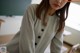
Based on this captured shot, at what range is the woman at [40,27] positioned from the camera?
115 cm

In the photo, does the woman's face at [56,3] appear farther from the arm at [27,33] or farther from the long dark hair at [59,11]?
the arm at [27,33]

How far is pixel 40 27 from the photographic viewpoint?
3.97 feet

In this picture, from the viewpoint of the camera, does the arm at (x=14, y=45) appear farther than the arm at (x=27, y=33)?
Yes

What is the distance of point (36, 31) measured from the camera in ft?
3.98

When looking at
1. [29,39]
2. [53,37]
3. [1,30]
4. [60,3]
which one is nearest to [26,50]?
[29,39]

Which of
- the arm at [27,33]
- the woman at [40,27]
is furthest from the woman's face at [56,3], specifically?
the arm at [27,33]

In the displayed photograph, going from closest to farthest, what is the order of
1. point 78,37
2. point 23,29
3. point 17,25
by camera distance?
point 23,29 → point 17,25 → point 78,37

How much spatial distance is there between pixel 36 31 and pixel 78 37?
7.04 feet

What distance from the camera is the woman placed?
1.15 m

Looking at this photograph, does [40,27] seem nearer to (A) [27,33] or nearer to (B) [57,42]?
(A) [27,33]

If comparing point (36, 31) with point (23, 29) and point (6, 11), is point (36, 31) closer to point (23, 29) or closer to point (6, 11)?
point (23, 29)

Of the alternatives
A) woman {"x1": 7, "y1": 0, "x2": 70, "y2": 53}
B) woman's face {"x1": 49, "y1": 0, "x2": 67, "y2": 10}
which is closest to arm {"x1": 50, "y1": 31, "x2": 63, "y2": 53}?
woman {"x1": 7, "y1": 0, "x2": 70, "y2": 53}

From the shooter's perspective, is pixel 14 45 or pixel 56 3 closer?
pixel 56 3

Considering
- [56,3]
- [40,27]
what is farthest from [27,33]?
[56,3]
